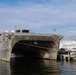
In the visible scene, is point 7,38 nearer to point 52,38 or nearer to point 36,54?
point 52,38

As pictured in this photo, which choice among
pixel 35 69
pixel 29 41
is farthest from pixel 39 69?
pixel 29 41

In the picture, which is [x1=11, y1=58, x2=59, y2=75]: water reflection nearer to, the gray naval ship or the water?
the water

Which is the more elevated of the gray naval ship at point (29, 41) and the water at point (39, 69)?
the gray naval ship at point (29, 41)

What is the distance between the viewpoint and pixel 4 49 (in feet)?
325

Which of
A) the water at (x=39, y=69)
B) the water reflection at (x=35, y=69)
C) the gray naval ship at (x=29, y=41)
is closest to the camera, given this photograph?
the water at (x=39, y=69)

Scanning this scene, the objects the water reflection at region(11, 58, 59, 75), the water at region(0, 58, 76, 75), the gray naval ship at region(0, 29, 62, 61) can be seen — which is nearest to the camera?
the water at region(0, 58, 76, 75)

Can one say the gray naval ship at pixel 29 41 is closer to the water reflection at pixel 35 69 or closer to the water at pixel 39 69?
the water reflection at pixel 35 69

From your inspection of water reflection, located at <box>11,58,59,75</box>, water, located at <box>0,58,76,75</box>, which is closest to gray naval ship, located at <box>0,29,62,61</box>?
water reflection, located at <box>11,58,59,75</box>

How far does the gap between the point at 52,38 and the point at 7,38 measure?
1656cm

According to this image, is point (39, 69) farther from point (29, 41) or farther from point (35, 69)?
point (29, 41)

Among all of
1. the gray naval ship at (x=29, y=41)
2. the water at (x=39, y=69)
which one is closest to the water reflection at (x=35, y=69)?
the water at (x=39, y=69)

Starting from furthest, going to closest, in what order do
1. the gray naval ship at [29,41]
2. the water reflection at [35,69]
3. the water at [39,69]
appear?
the gray naval ship at [29,41], the water reflection at [35,69], the water at [39,69]

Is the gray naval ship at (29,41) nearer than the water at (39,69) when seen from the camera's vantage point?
No

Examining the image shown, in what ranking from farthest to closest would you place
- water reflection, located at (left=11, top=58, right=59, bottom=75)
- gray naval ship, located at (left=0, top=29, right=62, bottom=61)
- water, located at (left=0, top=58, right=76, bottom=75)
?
gray naval ship, located at (left=0, top=29, right=62, bottom=61), water reflection, located at (left=11, top=58, right=59, bottom=75), water, located at (left=0, top=58, right=76, bottom=75)
